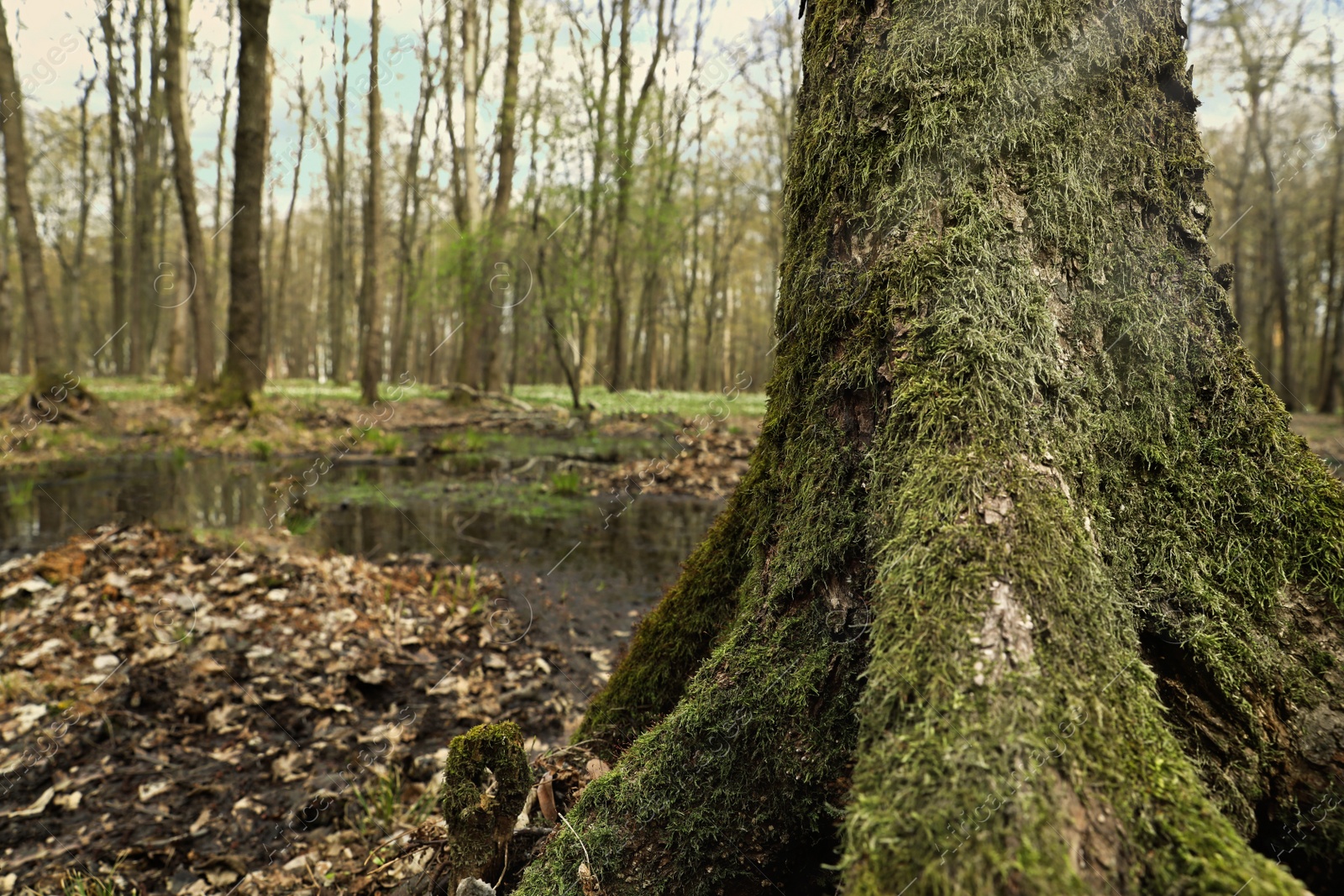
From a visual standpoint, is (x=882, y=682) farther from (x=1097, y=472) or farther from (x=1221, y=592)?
(x=1221, y=592)

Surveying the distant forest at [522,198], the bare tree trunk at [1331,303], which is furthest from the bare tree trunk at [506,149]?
the bare tree trunk at [1331,303]

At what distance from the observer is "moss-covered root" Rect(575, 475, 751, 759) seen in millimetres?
1933

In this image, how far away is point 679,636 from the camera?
1.99 meters

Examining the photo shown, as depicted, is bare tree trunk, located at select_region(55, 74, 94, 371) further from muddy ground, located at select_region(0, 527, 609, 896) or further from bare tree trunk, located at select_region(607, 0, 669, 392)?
muddy ground, located at select_region(0, 527, 609, 896)

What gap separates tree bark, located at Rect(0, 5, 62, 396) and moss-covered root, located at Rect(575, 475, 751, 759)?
40.5ft

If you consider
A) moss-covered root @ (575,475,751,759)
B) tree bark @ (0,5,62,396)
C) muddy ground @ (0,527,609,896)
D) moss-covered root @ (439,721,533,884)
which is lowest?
muddy ground @ (0,527,609,896)

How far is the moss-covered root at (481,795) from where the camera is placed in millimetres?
1687

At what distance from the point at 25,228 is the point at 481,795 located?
576 inches

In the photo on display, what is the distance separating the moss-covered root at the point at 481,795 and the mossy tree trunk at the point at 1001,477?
0.17m

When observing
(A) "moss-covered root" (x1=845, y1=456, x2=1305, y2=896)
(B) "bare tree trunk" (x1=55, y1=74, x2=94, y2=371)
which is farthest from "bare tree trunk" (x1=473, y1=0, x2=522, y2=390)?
(A) "moss-covered root" (x1=845, y1=456, x2=1305, y2=896)

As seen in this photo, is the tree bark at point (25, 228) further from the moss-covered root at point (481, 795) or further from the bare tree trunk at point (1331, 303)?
the bare tree trunk at point (1331, 303)

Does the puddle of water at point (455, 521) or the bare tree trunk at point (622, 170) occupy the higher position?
the bare tree trunk at point (622, 170)

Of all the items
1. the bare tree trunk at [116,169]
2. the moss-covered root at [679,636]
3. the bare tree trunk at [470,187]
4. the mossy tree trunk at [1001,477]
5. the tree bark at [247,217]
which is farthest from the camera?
the bare tree trunk at [116,169]

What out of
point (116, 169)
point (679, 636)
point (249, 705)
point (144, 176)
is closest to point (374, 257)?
point (144, 176)
